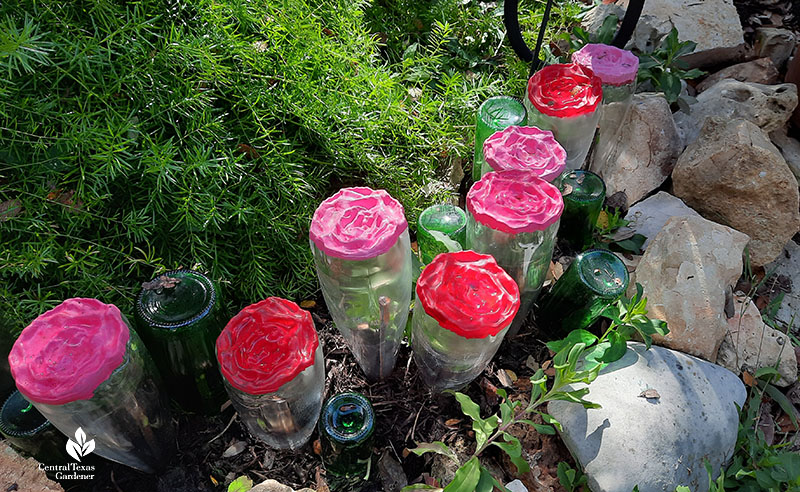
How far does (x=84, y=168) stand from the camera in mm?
1196

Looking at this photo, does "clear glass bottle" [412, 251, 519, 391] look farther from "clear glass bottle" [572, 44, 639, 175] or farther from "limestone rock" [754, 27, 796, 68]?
"limestone rock" [754, 27, 796, 68]

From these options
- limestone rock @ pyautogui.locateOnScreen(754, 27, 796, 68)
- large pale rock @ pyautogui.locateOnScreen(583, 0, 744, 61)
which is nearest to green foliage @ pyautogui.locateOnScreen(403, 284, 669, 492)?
large pale rock @ pyautogui.locateOnScreen(583, 0, 744, 61)

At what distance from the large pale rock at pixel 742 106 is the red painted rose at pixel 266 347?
1529 millimetres

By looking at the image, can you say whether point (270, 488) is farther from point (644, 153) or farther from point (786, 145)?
point (786, 145)

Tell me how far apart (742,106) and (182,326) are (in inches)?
→ 73.3

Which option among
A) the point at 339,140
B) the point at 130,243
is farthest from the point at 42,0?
the point at 339,140

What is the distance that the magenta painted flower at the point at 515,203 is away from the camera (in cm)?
106

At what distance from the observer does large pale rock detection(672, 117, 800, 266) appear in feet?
5.17

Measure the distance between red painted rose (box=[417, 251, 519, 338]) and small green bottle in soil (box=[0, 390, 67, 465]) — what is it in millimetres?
750

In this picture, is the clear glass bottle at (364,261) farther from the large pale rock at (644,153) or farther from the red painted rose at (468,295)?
the large pale rock at (644,153)

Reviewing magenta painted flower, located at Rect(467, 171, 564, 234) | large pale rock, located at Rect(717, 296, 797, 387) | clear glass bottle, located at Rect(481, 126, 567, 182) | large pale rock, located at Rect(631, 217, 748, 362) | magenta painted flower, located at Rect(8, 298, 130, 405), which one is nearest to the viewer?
magenta painted flower, located at Rect(8, 298, 130, 405)

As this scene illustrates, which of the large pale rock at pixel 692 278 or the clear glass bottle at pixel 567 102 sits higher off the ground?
the clear glass bottle at pixel 567 102

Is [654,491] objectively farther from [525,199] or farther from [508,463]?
[525,199]

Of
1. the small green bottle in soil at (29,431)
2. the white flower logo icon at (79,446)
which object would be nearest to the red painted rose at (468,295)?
the white flower logo icon at (79,446)
